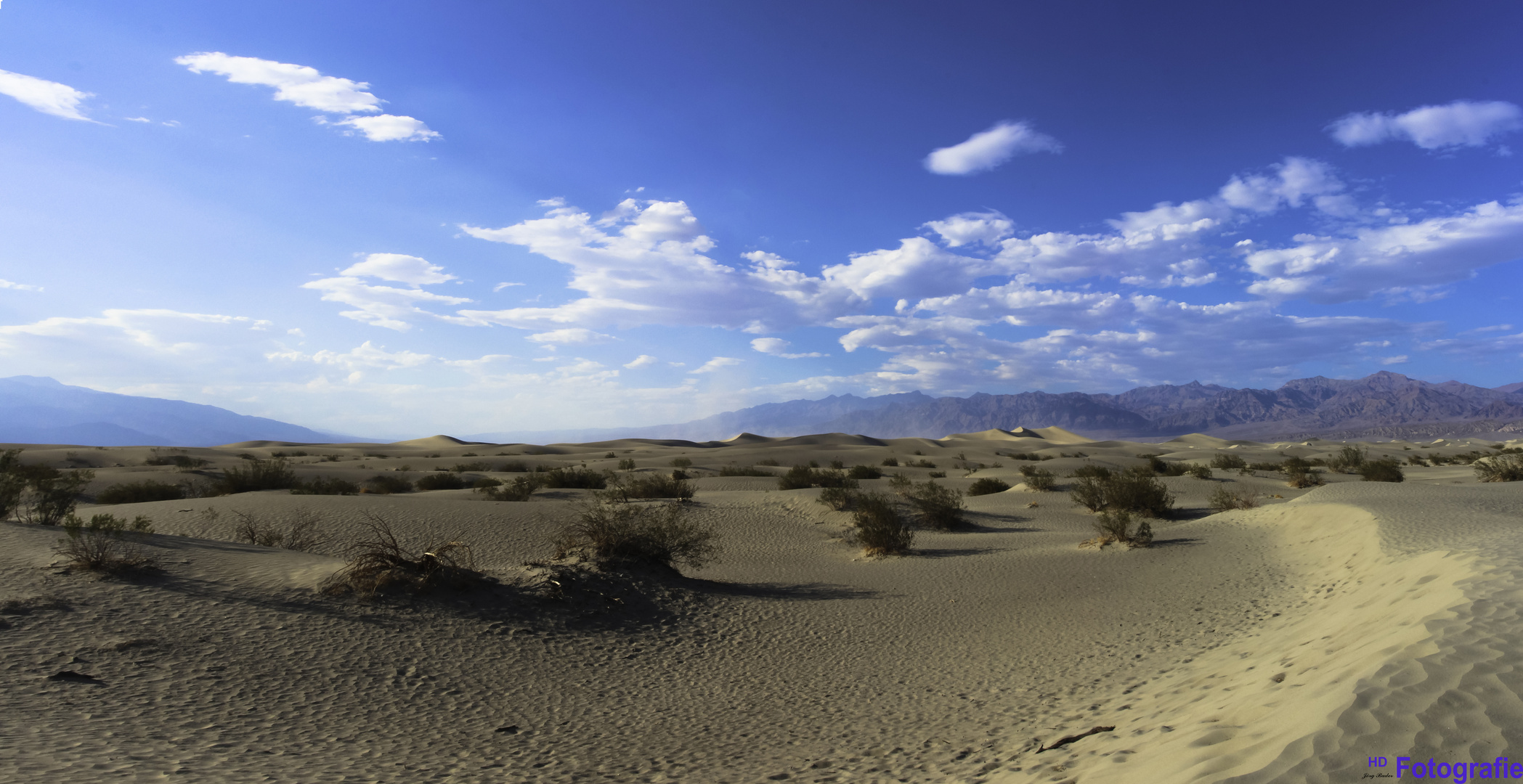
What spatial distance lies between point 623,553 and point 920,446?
57278mm

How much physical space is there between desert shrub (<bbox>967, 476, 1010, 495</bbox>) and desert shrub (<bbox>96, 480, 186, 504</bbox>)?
24.3m

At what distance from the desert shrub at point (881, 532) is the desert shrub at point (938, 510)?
7.07 ft

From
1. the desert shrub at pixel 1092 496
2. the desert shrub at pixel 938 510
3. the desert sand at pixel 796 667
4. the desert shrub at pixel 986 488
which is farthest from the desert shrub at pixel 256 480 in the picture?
the desert shrub at pixel 1092 496

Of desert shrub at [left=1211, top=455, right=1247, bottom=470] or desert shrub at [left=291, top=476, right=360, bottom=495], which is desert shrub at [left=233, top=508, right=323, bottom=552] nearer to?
desert shrub at [left=291, top=476, right=360, bottom=495]

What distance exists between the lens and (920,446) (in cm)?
6512

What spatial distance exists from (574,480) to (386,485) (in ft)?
21.0

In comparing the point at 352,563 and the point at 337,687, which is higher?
the point at 352,563

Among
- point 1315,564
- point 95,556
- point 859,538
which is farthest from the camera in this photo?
point 859,538

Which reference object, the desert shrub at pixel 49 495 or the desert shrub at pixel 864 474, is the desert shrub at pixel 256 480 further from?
the desert shrub at pixel 864 474

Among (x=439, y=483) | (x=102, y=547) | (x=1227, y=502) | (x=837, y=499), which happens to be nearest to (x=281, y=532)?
(x=102, y=547)

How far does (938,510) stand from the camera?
17.7m

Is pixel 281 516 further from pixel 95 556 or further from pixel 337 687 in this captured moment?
pixel 337 687

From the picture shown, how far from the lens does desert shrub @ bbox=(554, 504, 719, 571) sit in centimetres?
1044

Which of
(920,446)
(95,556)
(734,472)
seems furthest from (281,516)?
(920,446)
